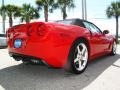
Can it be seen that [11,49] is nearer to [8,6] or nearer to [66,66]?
[66,66]

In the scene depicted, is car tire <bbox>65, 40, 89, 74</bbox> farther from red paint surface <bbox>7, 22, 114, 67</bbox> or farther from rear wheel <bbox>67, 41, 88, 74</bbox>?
red paint surface <bbox>7, 22, 114, 67</bbox>

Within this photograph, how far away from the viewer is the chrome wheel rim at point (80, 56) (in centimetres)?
495

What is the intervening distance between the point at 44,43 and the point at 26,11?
28.3 m

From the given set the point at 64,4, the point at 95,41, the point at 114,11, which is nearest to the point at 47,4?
the point at 64,4

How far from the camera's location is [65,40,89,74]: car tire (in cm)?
471

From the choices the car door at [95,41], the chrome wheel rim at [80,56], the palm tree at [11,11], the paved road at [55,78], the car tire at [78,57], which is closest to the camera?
the paved road at [55,78]

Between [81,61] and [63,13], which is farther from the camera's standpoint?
[63,13]

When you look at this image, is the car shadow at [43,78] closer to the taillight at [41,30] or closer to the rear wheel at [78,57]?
the rear wheel at [78,57]

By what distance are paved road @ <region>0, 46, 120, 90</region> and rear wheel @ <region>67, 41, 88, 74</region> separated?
14 cm

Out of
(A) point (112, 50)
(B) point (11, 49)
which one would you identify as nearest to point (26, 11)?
(A) point (112, 50)

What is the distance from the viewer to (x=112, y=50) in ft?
25.2

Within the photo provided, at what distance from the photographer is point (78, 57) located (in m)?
5.02

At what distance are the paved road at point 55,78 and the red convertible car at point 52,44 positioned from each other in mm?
291

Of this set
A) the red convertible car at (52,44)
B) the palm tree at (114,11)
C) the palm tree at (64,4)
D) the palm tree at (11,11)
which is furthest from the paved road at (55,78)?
the palm tree at (114,11)
